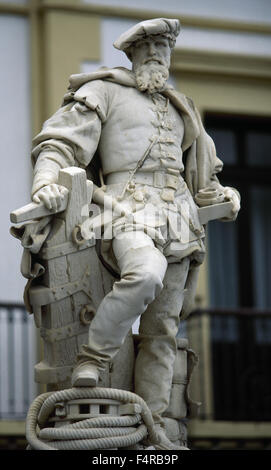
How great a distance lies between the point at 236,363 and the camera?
1477 centimetres

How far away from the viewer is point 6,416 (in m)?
13.4

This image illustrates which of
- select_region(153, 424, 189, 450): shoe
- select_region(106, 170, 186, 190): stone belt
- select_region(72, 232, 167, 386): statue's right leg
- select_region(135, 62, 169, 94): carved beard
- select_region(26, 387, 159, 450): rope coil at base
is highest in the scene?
select_region(135, 62, 169, 94): carved beard

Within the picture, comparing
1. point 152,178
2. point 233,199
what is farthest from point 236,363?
point 152,178

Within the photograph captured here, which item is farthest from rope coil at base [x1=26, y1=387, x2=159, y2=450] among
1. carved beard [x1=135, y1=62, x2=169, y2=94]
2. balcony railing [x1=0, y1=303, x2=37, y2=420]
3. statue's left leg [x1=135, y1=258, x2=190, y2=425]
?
balcony railing [x1=0, y1=303, x2=37, y2=420]

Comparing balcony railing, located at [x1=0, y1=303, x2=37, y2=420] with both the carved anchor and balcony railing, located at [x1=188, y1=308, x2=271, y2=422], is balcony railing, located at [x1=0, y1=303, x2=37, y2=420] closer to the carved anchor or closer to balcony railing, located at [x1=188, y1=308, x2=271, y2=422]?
balcony railing, located at [x1=188, y1=308, x2=271, y2=422]

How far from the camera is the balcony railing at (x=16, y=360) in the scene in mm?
13547

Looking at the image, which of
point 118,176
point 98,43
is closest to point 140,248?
point 118,176

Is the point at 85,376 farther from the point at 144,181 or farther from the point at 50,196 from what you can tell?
the point at 144,181

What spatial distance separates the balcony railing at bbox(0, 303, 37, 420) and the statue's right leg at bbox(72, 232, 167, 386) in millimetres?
5796

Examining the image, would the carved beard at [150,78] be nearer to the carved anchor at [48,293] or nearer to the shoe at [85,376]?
the carved anchor at [48,293]

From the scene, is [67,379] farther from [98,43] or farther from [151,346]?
[98,43]

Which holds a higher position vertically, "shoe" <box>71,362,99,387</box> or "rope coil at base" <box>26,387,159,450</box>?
"shoe" <box>71,362,99,387</box>

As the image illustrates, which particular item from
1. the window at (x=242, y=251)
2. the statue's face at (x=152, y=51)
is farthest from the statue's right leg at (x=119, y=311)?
the window at (x=242, y=251)

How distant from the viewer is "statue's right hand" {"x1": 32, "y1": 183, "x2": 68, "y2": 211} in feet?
25.3
